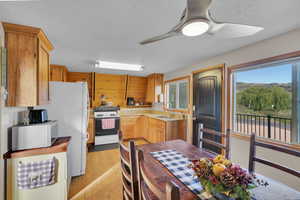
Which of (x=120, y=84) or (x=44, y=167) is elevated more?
(x=120, y=84)

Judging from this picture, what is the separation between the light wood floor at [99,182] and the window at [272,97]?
87.9 inches

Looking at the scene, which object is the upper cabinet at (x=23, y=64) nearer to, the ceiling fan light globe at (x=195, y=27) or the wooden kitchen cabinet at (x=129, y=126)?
the ceiling fan light globe at (x=195, y=27)

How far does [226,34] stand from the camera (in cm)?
118

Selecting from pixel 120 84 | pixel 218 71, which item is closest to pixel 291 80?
A: pixel 218 71

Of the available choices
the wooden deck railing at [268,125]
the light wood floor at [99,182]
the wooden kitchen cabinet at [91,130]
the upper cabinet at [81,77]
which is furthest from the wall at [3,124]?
the wooden deck railing at [268,125]

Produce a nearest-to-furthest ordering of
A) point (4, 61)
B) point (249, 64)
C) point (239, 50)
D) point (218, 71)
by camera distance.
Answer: point (4, 61), point (249, 64), point (239, 50), point (218, 71)

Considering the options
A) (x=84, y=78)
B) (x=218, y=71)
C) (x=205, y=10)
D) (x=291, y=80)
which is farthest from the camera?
(x=84, y=78)

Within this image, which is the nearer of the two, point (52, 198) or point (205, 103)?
point (52, 198)

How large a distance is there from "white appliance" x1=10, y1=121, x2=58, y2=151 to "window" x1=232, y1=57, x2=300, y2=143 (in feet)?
9.19

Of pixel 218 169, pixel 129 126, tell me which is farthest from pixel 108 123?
pixel 218 169

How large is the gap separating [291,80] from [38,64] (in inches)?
123

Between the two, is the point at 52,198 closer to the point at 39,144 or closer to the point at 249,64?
the point at 39,144

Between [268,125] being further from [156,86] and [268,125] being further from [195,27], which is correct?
[156,86]

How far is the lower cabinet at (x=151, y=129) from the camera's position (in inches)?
128
